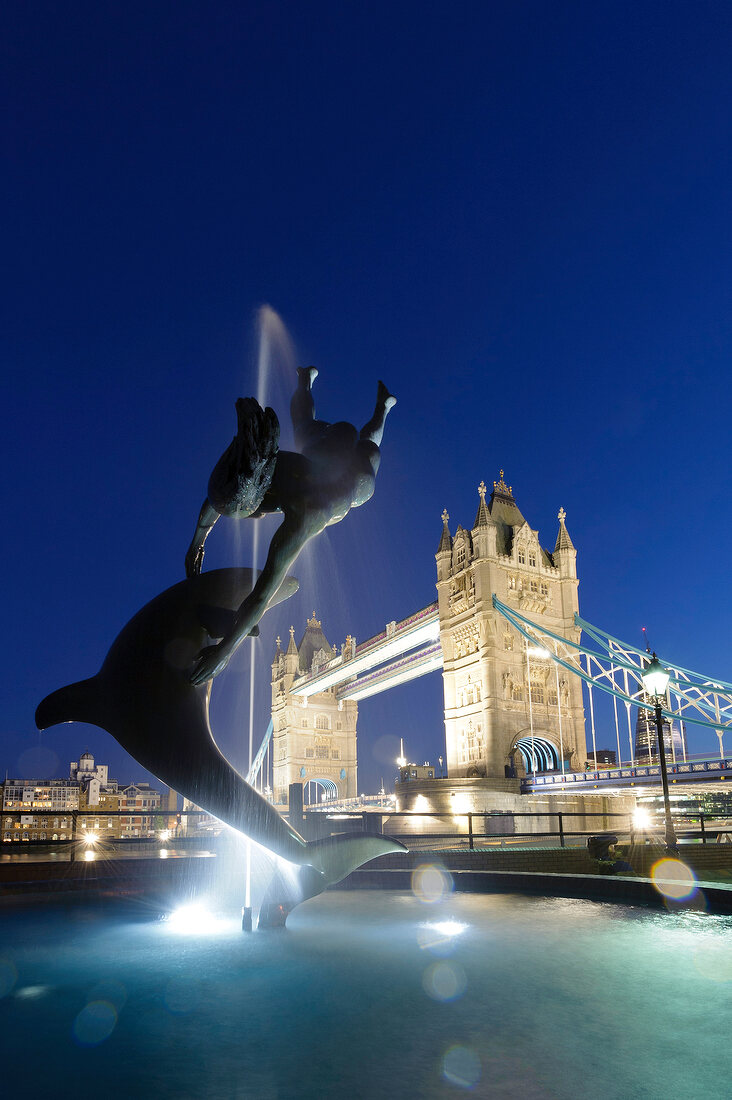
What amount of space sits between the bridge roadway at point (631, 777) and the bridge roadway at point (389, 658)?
13021 mm

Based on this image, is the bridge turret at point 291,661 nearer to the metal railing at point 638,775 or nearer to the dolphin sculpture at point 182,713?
the metal railing at point 638,775

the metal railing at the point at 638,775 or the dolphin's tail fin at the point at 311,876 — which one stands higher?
the dolphin's tail fin at the point at 311,876

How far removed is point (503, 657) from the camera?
39.3 m

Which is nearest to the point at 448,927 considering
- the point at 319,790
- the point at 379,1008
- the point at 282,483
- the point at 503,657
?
the point at 379,1008

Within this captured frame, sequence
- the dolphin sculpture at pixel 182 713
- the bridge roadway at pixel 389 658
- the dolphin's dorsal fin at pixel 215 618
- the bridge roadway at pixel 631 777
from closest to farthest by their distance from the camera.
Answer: the dolphin sculpture at pixel 182 713 < the dolphin's dorsal fin at pixel 215 618 < the bridge roadway at pixel 631 777 < the bridge roadway at pixel 389 658

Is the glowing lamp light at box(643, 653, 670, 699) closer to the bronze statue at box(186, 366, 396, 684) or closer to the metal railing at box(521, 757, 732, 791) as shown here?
the bronze statue at box(186, 366, 396, 684)

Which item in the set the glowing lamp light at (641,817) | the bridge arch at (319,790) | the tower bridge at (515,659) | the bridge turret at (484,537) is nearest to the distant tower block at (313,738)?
the bridge arch at (319,790)

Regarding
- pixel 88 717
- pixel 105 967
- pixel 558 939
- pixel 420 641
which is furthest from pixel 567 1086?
pixel 420 641

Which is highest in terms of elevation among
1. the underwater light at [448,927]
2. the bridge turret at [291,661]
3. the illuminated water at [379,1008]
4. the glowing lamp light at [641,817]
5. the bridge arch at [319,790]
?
the bridge turret at [291,661]

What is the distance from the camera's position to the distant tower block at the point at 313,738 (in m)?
69.2

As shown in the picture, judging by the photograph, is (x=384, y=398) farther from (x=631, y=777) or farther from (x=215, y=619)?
(x=631, y=777)

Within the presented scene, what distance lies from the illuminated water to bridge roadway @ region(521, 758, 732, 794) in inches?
987

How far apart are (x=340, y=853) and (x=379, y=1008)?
8.11 feet

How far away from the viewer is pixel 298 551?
6.14m
